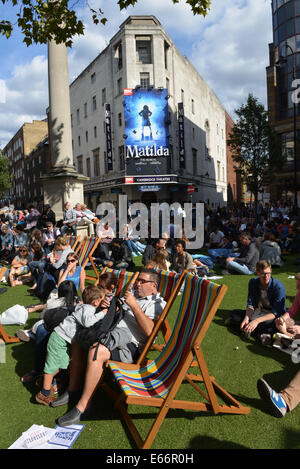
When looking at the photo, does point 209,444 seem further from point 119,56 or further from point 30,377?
point 119,56

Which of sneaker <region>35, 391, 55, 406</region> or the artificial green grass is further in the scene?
sneaker <region>35, 391, 55, 406</region>

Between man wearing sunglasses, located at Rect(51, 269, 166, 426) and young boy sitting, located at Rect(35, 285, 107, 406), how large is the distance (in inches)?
3.6

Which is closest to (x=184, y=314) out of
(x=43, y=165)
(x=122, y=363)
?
(x=122, y=363)

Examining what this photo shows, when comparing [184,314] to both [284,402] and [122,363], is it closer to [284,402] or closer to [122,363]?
[122,363]

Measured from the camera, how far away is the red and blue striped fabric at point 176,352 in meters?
2.62

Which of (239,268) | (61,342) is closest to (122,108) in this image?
(239,268)

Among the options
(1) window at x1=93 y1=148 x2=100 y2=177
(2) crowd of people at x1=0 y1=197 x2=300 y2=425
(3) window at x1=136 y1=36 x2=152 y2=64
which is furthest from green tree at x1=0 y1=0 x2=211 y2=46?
(1) window at x1=93 y1=148 x2=100 y2=177

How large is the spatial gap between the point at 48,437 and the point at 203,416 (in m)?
1.30

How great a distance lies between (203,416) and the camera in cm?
287

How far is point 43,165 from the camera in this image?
54.7m

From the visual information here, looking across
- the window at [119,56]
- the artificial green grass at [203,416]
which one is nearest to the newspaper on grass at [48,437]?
the artificial green grass at [203,416]

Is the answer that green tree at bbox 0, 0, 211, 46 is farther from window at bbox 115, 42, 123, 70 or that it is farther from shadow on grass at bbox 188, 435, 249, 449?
window at bbox 115, 42, 123, 70

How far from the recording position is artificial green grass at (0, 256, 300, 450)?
2561 mm

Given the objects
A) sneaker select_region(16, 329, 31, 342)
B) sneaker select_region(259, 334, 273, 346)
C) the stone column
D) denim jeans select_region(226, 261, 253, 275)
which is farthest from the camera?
the stone column
